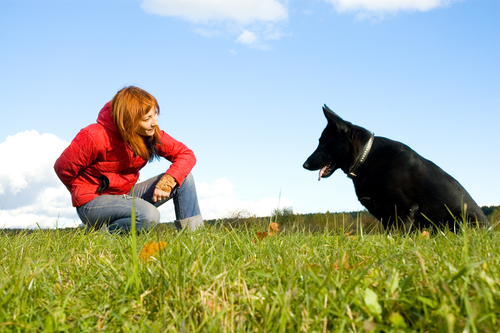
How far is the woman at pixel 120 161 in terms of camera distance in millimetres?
3986

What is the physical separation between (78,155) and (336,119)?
294 centimetres

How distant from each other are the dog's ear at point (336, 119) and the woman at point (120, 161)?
5.62 ft

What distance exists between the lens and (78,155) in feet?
13.1

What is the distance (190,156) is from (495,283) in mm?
3584

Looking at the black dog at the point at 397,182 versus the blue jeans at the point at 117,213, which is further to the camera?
the black dog at the point at 397,182

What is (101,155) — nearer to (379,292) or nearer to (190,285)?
(190,285)

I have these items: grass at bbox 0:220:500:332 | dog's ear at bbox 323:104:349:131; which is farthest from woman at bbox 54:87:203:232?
grass at bbox 0:220:500:332

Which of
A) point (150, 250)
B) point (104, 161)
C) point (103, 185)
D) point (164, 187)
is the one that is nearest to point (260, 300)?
point (150, 250)

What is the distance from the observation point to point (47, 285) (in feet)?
5.95

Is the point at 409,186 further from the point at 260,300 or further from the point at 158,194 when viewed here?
the point at 260,300

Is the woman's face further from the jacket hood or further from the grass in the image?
the grass

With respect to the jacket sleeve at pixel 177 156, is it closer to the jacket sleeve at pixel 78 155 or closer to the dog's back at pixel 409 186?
the jacket sleeve at pixel 78 155

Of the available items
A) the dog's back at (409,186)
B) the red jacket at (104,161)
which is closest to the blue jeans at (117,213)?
the red jacket at (104,161)

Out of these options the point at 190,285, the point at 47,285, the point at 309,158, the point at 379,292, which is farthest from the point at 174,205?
the point at 379,292
